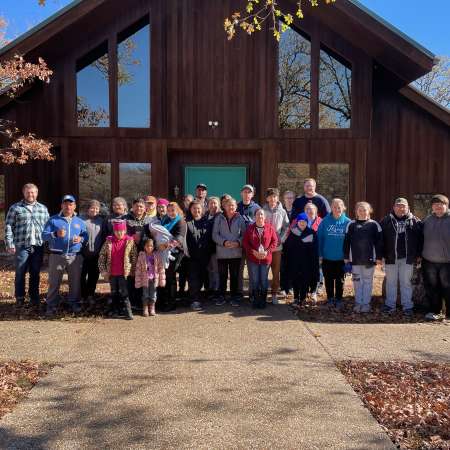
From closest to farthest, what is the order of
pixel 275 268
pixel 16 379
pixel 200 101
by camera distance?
pixel 16 379 → pixel 275 268 → pixel 200 101

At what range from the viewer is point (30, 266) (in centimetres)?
718

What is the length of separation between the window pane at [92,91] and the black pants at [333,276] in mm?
6784

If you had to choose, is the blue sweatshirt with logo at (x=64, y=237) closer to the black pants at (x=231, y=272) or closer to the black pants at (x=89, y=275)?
the black pants at (x=89, y=275)

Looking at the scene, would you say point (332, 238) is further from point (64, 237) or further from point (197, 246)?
point (64, 237)

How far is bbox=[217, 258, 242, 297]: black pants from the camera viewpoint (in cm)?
744

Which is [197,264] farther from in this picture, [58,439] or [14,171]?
[14,171]

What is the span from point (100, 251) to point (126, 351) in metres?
1.92

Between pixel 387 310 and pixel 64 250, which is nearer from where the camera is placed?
pixel 64 250

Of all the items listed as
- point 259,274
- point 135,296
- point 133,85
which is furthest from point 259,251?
point 133,85

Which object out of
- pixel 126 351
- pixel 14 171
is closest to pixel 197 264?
pixel 126 351

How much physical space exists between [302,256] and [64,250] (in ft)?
11.9

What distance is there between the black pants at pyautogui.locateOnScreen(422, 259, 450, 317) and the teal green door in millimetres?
5644

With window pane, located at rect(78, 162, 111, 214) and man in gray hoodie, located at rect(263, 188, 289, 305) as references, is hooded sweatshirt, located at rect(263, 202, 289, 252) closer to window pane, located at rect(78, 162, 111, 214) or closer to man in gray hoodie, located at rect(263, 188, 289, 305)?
man in gray hoodie, located at rect(263, 188, 289, 305)

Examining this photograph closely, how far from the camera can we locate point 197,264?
24.0 ft
